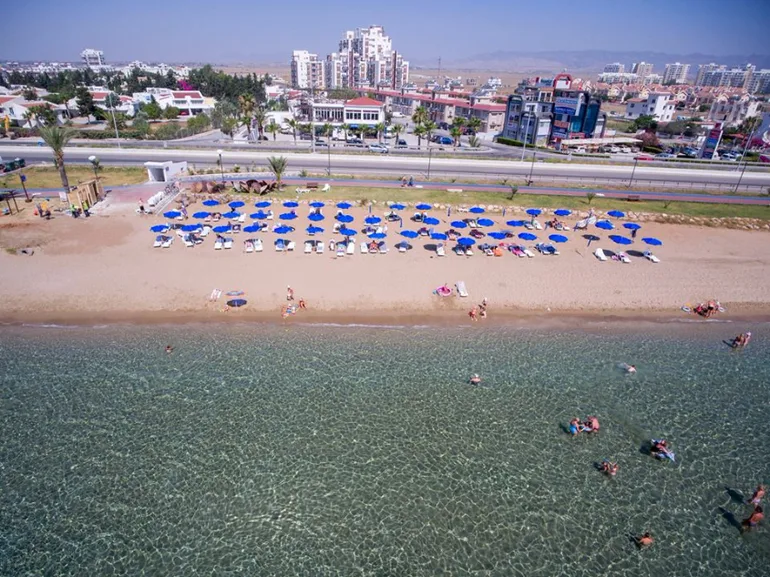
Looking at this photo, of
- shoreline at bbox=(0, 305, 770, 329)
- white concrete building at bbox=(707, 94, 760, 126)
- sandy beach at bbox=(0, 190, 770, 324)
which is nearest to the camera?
shoreline at bbox=(0, 305, 770, 329)

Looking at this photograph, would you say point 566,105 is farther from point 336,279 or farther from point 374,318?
point 374,318

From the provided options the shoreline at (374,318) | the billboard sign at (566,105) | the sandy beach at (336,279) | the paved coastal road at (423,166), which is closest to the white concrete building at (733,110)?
the billboard sign at (566,105)

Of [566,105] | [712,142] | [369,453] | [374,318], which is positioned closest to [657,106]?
[712,142]

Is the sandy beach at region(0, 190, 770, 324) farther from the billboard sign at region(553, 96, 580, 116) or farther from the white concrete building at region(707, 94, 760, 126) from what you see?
the white concrete building at region(707, 94, 760, 126)

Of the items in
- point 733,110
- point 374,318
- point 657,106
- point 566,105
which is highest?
point 566,105

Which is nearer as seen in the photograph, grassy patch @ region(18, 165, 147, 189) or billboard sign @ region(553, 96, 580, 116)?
grassy patch @ region(18, 165, 147, 189)

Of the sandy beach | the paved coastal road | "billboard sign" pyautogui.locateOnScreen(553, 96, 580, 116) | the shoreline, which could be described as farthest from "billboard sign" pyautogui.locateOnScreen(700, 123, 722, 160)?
the shoreline

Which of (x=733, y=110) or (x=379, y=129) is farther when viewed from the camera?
(x=733, y=110)
